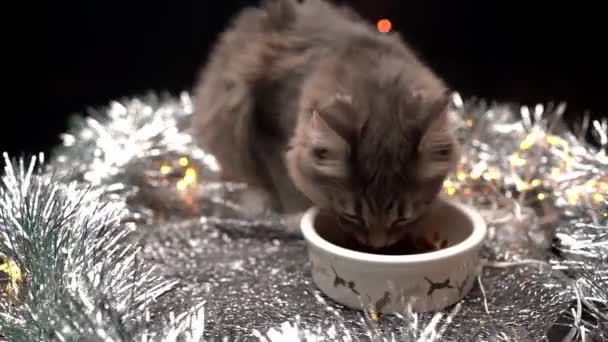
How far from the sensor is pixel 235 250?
116cm

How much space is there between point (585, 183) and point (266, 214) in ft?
2.05

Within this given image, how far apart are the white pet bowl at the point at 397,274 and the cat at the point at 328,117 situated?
7 cm

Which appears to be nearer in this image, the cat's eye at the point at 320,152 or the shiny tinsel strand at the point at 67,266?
the shiny tinsel strand at the point at 67,266

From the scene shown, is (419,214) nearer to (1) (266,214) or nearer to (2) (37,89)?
(1) (266,214)

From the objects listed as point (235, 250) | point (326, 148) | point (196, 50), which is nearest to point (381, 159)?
point (326, 148)

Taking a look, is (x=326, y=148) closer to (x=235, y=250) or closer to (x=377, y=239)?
(x=377, y=239)

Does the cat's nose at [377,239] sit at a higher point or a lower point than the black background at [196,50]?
lower

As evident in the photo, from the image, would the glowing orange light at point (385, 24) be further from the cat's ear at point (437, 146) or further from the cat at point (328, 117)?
the cat's ear at point (437, 146)

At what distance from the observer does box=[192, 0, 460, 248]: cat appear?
0.94 metres

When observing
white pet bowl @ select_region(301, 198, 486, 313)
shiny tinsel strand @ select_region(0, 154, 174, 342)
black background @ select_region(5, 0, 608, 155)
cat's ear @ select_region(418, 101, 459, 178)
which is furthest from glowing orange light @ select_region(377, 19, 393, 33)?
shiny tinsel strand @ select_region(0, 154, 174, 342)

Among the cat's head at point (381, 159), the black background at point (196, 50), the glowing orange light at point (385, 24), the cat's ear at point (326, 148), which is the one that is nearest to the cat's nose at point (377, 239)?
→ the cat's head at point (381, 159)

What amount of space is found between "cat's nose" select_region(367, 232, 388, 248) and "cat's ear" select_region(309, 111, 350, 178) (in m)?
0.11

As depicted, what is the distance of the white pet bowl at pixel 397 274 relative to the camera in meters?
0.88

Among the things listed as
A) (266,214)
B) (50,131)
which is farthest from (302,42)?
(50,131)
